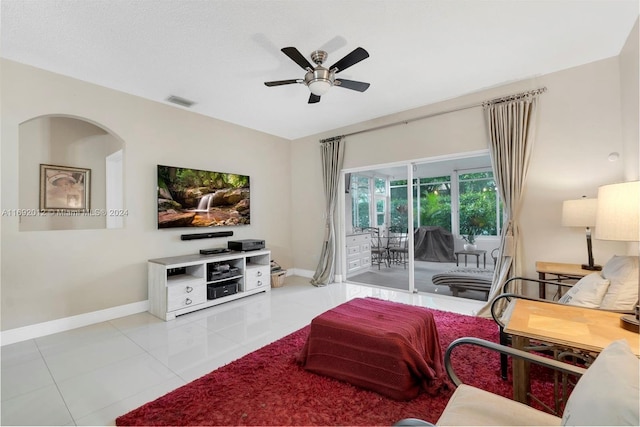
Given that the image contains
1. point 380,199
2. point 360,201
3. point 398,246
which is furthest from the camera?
point 360,201

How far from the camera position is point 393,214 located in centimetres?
466

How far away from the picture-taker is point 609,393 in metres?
0.78

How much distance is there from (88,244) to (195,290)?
1.29 metres

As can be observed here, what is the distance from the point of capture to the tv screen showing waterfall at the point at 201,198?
374cm

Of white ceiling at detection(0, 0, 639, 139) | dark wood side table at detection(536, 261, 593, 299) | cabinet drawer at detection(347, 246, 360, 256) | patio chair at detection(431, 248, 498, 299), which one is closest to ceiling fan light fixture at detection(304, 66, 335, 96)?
white ceiling at detection(0, 0, 639, 139)

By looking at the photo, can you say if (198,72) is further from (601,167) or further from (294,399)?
(601,167)

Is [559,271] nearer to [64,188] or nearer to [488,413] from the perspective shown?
[488,413]

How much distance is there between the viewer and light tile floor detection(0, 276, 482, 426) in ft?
5.90

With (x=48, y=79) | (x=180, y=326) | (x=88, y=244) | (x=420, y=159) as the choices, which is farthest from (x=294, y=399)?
(x=48, y=79)

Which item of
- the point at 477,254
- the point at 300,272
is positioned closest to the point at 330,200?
the point at 300,272

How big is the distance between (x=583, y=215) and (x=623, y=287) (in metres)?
1.02

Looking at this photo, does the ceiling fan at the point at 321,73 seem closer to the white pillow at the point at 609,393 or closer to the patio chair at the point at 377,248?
the white pillow at the point at 609,393

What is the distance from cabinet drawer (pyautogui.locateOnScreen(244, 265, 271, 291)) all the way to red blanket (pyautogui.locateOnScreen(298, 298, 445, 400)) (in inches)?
82.5

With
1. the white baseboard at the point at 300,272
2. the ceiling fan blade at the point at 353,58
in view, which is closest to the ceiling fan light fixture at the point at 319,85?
the ceiling fan blade at the point at 353,58
